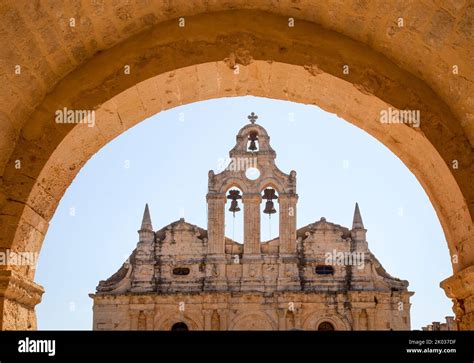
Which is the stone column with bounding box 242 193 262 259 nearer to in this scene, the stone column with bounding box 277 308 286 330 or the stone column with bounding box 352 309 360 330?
the stone column with bounding box 277 308 286 330

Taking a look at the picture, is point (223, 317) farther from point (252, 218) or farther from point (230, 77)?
point (230, 77)

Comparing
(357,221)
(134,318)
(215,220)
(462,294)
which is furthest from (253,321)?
(462,294)

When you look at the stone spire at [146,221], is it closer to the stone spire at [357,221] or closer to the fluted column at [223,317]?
the fluted column at [223,317]

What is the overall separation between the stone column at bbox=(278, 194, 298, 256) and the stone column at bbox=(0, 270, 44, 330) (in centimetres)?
1857

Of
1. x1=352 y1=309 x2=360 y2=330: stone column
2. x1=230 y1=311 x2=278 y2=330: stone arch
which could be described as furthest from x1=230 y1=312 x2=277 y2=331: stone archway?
x1=352 y1=309 x2=360 y2=330: stone column

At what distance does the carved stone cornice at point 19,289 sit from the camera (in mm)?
3604

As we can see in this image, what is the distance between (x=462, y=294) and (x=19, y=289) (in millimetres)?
2523

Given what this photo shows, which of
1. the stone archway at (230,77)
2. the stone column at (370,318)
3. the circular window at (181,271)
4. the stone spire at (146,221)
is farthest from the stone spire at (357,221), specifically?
the stone archway at (230,77)

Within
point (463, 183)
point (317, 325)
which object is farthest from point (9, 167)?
point (317, 325)

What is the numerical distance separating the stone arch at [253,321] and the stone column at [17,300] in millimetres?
18063

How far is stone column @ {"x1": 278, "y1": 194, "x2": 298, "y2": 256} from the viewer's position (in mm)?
22422

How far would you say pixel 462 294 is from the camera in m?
3.84
